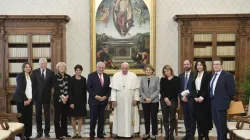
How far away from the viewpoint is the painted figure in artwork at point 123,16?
35.2 feet

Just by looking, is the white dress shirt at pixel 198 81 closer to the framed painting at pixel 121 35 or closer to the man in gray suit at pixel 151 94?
the man in gray suit at pixel 151 94

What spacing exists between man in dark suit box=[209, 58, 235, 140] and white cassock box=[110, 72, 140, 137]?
1859mm

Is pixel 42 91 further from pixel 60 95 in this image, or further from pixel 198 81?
pixel 198 81

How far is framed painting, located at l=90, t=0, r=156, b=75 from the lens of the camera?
1068 cm

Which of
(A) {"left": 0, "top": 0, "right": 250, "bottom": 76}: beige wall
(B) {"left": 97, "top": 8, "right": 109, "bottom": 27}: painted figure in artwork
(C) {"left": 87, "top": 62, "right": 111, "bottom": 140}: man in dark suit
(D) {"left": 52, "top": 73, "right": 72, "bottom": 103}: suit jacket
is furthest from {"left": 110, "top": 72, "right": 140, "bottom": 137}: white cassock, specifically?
(B) {"left": 97, "top": 8, "right": 109, "bottom": 27}: painted figure in artwork

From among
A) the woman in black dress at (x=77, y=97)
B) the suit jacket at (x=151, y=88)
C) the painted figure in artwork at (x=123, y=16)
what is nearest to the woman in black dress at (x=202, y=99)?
the suit jacket at (x=151, y=88)

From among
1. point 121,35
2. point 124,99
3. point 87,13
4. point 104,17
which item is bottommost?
point 124,99

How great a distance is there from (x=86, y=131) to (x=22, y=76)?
218 cm

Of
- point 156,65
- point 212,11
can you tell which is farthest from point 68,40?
point 212,11

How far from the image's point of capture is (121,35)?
35.2ft

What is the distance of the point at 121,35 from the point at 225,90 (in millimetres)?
5085

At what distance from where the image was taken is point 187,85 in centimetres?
713

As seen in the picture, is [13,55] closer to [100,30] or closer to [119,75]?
[100,30]

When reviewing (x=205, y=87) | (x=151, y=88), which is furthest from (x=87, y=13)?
(x=205, y=87)
